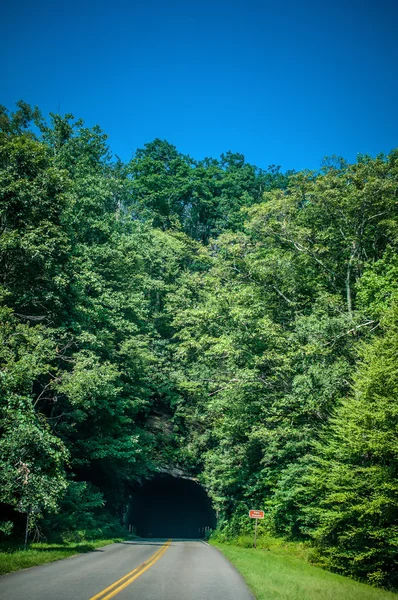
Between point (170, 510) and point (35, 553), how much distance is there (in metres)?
49.3

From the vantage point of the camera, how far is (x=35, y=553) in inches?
568

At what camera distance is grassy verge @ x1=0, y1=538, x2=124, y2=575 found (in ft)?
39.2

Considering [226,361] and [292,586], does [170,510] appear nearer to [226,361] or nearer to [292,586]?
[226,361]

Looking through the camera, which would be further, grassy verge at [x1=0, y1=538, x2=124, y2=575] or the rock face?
the rock face

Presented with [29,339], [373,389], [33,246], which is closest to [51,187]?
[33,246]

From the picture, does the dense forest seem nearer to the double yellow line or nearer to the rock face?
the rock face

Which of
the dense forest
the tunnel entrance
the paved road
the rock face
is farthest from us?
the tunnel entrance

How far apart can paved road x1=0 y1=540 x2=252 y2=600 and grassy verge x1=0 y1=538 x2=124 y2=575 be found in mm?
417

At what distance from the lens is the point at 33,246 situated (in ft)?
63.3

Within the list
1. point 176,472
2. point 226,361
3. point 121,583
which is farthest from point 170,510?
point 121,583

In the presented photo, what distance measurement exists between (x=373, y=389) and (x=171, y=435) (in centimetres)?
2510

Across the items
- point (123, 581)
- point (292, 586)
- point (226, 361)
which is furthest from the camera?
point (226, 361)

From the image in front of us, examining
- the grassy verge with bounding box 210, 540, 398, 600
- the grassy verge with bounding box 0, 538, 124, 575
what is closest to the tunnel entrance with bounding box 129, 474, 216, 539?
the grassy verge with bounding box 0, 538, 124, 575

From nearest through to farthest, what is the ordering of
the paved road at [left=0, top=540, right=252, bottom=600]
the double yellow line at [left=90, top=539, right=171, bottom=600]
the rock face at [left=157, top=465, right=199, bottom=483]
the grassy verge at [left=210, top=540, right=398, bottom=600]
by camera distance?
the double yellow line at [left=90, top=539, right=171, bottom=600], the paved road at [left=0, top=540, right=252, bottom=600], the grassy verge at [left=210, top=540, right=398, bottom=600], the rock face at [left=157, top=465, right=199, bottom=483]
